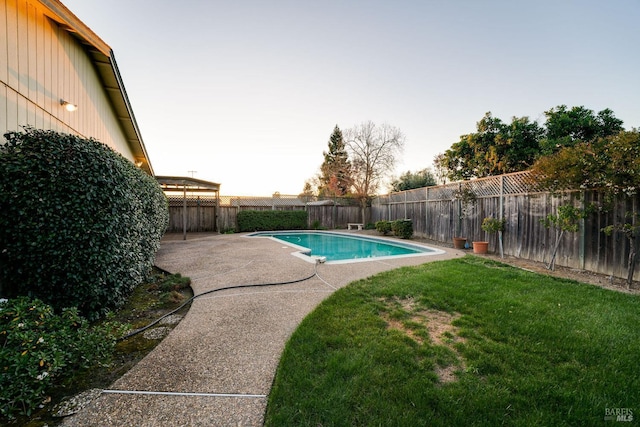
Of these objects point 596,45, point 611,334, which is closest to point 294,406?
point 611,334

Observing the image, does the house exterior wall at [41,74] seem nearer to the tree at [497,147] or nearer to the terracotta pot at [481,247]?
the terracotta pot at [481,247]

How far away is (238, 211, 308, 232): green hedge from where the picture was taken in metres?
14.5

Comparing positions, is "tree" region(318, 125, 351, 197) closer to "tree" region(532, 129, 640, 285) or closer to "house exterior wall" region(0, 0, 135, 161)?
"tree" region(532, 129, 640, 285)

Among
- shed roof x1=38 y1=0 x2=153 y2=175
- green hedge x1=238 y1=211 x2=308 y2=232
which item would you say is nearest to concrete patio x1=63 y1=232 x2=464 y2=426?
shed roof x1=38 y1=0 x2=153 y2=175

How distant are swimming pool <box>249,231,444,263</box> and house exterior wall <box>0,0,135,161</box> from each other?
17.8 ft

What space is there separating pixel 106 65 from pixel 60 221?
4985mm

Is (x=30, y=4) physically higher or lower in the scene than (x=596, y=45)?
lower

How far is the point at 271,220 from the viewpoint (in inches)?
596

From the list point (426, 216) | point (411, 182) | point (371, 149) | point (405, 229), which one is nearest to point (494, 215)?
point (426, 216)

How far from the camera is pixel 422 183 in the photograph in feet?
72.6

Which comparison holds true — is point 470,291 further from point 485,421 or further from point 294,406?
point 294,406

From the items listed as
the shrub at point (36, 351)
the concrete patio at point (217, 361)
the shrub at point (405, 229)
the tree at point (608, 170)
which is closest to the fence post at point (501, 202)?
the tree at point (608, 170)

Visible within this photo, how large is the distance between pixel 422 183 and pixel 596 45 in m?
15.3

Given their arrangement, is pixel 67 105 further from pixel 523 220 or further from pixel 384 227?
pixel 384 227
